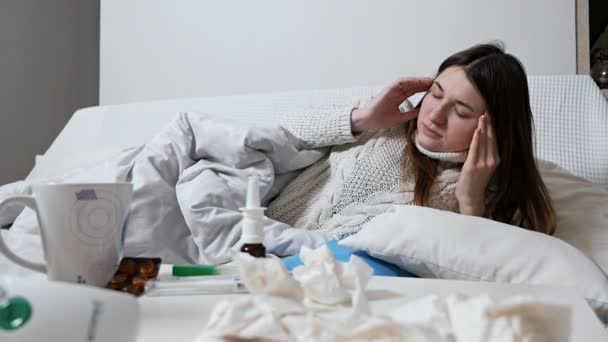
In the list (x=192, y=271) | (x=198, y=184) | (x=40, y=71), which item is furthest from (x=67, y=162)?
(x=40, y=71)

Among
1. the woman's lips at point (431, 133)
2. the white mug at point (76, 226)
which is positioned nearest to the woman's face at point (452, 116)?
the woman's lips at point (431, 133)

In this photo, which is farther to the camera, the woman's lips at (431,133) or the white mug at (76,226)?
the woman's lips at (431,133)

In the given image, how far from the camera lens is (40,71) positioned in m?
3.49

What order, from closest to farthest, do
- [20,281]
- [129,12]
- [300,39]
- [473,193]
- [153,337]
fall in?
[20,281] → [153,337] → [473,193] → [300,39] → [129,12]

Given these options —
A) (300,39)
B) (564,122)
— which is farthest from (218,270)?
(300,39)

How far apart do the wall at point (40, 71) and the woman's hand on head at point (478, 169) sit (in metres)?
2.81

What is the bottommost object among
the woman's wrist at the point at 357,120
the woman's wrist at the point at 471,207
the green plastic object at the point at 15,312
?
the woman's wrist at the point at 471,207

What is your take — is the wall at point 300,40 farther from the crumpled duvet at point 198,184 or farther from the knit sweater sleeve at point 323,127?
the crumpled duvet at point 198,184

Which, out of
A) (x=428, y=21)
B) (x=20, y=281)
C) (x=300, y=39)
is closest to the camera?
(x=20, y=281)

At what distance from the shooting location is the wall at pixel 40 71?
10.8 ft

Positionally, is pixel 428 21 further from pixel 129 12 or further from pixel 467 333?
Result: pixel 467 333

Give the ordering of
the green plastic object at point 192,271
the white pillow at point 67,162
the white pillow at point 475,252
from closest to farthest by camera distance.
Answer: the green plastic object at point 192,271 → the white pillow at point 475,252 → the white pillow at point 67,162

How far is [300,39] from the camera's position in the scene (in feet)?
7.38

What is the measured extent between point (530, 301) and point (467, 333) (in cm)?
3
